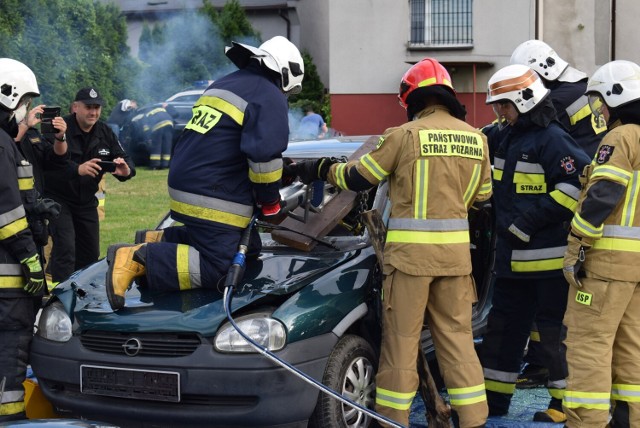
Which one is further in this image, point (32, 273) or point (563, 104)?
point (563, 104)

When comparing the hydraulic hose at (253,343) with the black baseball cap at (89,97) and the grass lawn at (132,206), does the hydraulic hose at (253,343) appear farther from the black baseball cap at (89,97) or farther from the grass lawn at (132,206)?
the grass lawn at (132,206)

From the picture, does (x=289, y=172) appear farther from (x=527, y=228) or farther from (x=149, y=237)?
(x=527, y=228)

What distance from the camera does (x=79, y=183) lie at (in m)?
7.77

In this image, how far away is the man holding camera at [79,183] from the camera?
7.74 meters

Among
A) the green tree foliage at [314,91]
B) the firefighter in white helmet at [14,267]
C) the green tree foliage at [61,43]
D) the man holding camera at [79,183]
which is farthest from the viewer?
the green tree foliage at [314,91]

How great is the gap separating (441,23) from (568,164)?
20857 millimetres

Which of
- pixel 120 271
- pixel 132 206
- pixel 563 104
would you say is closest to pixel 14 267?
pixel 120 271

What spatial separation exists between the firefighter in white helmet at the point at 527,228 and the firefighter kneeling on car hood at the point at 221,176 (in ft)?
4.46

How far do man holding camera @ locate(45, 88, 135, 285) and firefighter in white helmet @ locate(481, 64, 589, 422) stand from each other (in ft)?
10.1

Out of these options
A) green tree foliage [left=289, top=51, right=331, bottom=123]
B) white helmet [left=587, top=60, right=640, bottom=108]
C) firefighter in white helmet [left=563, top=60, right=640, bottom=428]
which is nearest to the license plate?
firefighter in white helmet [left=563, top=60, right=640, bottom=428]

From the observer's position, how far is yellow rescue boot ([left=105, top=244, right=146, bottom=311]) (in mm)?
5031

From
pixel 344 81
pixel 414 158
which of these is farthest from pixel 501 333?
pixel 344 81

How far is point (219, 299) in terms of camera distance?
5.00m

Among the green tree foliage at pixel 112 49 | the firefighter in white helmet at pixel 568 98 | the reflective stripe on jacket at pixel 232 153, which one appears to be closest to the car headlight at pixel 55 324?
the reflective stripe on jacket at pixel 232 153
